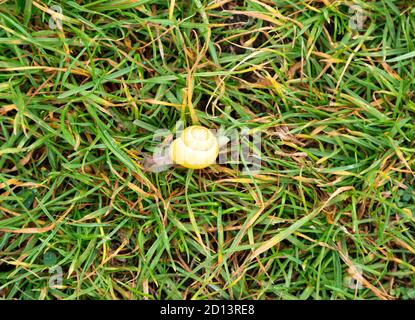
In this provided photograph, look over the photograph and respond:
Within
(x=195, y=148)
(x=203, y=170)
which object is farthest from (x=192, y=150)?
(x=203, y=170)

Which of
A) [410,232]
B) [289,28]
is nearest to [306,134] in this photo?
[289,28]

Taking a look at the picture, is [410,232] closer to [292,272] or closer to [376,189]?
[376,189]

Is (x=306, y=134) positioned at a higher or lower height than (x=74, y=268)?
higher

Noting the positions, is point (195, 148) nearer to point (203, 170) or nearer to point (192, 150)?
point (192, 150)
